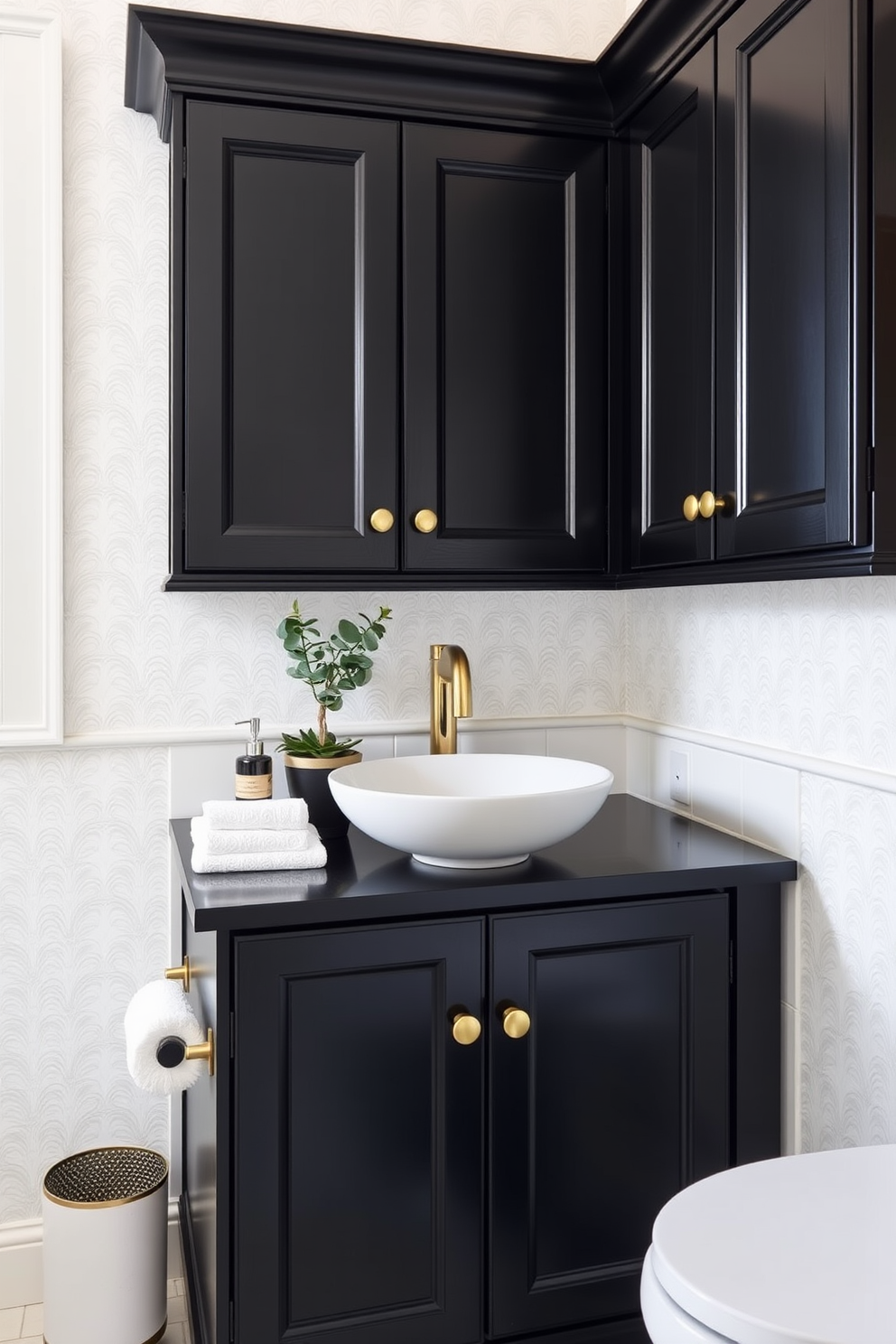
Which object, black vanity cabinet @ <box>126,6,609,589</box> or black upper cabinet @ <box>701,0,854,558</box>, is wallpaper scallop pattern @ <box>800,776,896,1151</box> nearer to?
black upper cabinet @ <box>701,0,854,558</box>

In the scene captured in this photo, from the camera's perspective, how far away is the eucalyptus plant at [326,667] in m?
1.81

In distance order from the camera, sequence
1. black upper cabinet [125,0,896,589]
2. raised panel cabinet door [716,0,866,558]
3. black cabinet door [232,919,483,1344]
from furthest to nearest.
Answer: black upper cabinet [125,0,896,589]
black cabinet door [232,919,483,1344]
raised panel cabinet door [716,0,866,558]

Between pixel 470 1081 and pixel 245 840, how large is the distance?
0.44m

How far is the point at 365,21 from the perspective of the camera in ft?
6.50

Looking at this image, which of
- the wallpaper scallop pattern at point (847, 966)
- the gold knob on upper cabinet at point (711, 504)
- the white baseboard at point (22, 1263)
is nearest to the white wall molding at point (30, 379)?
the white baseboard at point (22, 1263)

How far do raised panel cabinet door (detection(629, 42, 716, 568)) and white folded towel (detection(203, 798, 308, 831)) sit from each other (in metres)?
0.65

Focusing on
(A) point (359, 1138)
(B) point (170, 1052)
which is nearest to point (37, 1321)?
(B) point (170, 1052)

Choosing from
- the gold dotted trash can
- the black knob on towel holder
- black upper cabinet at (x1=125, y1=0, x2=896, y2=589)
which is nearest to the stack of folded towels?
the black knob on towel holder

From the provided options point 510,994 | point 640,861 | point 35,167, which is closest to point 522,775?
point 640,861

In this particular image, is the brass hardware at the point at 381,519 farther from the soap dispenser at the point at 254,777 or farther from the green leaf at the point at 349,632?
the soap dispenser at the point at 254,777

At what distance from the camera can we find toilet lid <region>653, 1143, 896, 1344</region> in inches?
33.9

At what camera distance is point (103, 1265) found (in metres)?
1.67

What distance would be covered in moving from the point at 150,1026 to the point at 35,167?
1.37 meters

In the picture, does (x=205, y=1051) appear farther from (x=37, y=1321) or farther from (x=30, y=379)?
(x=30, y=379)
